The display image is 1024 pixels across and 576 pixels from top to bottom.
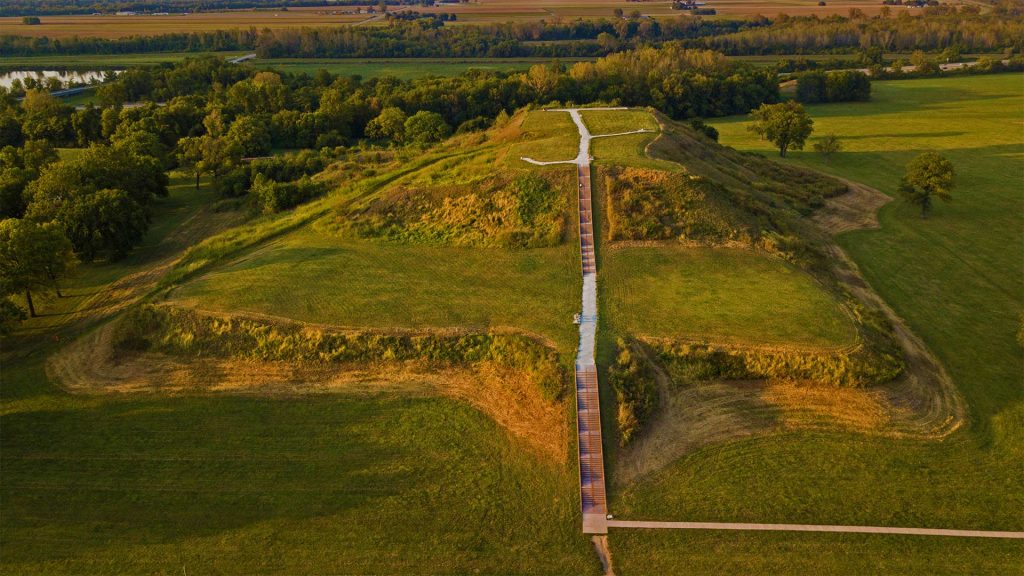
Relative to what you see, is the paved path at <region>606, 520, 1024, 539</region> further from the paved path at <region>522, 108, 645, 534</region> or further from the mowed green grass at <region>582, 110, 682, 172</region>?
the mowed green grass at <region>582, 110, 682, 172</region>

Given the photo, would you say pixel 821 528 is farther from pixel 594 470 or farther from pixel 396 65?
pixel 396 65

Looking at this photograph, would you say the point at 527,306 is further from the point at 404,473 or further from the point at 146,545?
the point at 146,545

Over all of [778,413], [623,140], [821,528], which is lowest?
[821,528]

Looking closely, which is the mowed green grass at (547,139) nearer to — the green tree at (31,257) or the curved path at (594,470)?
the curved path at (594,470)

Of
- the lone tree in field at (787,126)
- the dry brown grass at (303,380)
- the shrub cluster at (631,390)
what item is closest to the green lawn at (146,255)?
the dry brown grass at (303,380)

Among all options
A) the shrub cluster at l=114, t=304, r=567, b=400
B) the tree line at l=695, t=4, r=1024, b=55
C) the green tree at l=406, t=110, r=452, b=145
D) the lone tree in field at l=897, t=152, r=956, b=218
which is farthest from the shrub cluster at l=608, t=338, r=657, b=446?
the tree line at l=695, t=4, r=1024, b=55

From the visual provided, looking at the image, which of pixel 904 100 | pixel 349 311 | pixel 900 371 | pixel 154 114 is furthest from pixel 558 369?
pixel 904 100

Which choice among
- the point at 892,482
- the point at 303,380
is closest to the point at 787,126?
the point at 892,482
